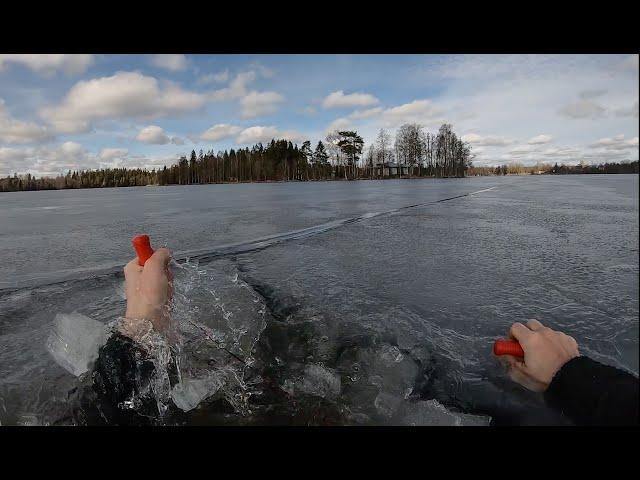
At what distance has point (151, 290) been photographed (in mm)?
1755

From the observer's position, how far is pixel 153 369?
5.28ft

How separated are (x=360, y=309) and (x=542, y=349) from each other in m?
1.51

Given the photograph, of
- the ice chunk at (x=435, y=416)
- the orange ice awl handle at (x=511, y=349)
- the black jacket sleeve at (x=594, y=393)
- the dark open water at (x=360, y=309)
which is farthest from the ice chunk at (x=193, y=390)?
the black jacket sleeve at (x=594, y=393)

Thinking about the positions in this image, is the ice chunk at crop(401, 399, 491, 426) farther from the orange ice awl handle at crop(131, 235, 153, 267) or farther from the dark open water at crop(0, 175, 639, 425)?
the orange ice awl handle at crop(131, 235, 153, 267)

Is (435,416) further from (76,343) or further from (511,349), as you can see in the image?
(76,343)

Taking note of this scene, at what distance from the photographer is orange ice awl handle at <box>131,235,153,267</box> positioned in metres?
1.71

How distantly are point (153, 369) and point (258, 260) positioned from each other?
2.42m

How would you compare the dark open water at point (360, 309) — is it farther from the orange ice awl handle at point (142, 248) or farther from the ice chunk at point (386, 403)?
the orange ice awl handle at point (142, 248)

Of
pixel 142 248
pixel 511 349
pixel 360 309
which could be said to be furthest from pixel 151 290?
pixel 511 349

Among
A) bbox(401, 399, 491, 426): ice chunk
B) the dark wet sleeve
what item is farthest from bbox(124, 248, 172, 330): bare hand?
bbox(401, 399, 491, 426): ice chunk

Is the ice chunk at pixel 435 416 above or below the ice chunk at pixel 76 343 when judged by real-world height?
below

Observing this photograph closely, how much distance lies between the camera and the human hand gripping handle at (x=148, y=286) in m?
1.75

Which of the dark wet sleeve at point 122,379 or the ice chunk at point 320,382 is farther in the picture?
the ice chunk at point 320,382
